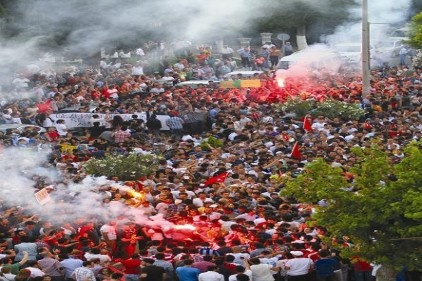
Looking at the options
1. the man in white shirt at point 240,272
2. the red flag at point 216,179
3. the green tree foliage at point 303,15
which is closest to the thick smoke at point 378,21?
the green tree foliage at point 303,15

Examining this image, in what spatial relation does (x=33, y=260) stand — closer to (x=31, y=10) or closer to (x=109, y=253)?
(x=109, y=253)

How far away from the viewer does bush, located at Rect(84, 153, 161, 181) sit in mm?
22547

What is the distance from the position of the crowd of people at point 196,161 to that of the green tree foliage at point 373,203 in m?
0.65

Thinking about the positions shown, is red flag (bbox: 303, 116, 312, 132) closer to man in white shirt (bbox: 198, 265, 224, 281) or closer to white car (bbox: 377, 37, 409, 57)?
man in white shirt (bbox: 198, 265, 224, 281)

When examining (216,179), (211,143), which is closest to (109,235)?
(216,179)

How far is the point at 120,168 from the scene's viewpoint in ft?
74.3

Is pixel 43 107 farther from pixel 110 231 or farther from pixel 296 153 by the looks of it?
pixel 110 231

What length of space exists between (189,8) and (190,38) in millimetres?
2780

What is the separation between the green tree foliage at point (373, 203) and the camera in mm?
15078

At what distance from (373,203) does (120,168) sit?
8.30 meters

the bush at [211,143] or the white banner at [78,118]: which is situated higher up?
the white banner at [78,118]

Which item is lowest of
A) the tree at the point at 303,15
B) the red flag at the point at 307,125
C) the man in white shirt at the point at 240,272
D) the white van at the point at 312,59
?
the white van at the point at 312,59

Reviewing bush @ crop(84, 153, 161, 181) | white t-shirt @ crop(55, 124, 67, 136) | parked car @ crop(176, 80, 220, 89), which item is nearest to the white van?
parked car @ crop(176, 80, 220, 89)

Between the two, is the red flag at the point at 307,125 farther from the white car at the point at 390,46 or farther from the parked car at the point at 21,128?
the white car at the point at 390,46
